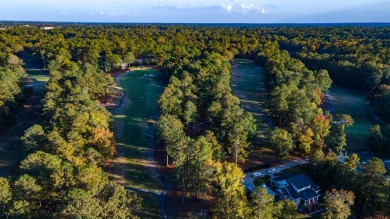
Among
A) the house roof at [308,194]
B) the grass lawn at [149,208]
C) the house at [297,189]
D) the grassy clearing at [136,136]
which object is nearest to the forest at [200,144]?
the grass lawn at [149,208]

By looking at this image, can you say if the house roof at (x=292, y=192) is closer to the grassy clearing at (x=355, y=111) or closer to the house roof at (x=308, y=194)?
the house roof at (x=308, y=194)

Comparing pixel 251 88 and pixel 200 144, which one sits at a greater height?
pixel 200 144

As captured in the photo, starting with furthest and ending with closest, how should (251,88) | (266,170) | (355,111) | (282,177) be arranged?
(251,88) → (355,111) → (266,170) → (282,177)

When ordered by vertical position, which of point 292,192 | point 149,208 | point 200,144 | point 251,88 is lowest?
point 149,208

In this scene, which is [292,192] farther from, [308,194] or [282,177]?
[282,177]

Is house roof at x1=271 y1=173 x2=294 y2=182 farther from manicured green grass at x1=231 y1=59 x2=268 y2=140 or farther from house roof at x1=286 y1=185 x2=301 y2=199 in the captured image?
manicured green grass at x1=231 y1=59 x2=268 y2=140

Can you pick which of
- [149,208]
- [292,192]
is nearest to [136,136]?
[149,208]
